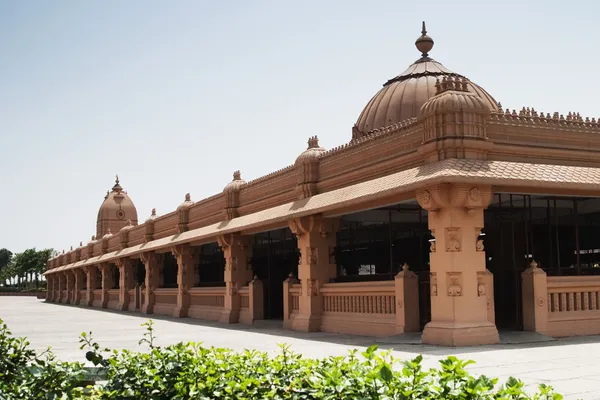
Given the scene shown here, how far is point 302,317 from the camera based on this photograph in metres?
17.4

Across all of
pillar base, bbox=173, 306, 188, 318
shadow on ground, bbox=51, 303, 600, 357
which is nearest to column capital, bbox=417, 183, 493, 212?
shadow on ground, bbox=51, 303, 600, 357

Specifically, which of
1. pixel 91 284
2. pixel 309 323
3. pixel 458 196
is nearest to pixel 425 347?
pixel 458 196

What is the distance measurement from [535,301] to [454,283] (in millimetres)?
1895

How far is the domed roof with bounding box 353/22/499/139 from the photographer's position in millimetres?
21823

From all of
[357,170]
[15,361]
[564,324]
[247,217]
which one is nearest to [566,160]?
[564,324]

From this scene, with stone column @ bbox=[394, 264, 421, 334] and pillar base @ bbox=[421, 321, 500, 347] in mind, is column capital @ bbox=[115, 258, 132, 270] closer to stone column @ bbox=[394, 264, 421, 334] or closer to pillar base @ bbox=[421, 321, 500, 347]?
stone column @ bbox=[394, 264, 421, 334]

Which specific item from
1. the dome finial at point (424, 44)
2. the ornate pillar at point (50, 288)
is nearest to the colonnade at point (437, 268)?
the dome finial at point (424, 44)

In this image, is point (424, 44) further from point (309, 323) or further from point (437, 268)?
point (437, 268)

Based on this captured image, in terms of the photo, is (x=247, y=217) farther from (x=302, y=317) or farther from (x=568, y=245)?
(x=568, y=245)

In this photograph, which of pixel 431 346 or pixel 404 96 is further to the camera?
pixel 404 96

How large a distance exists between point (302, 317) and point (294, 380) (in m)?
12.8

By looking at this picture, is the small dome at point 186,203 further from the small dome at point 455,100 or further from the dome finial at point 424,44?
the small dome at point 455,100

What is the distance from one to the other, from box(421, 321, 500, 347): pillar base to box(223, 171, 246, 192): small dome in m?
11.3

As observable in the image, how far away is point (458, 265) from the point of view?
12273 mm
